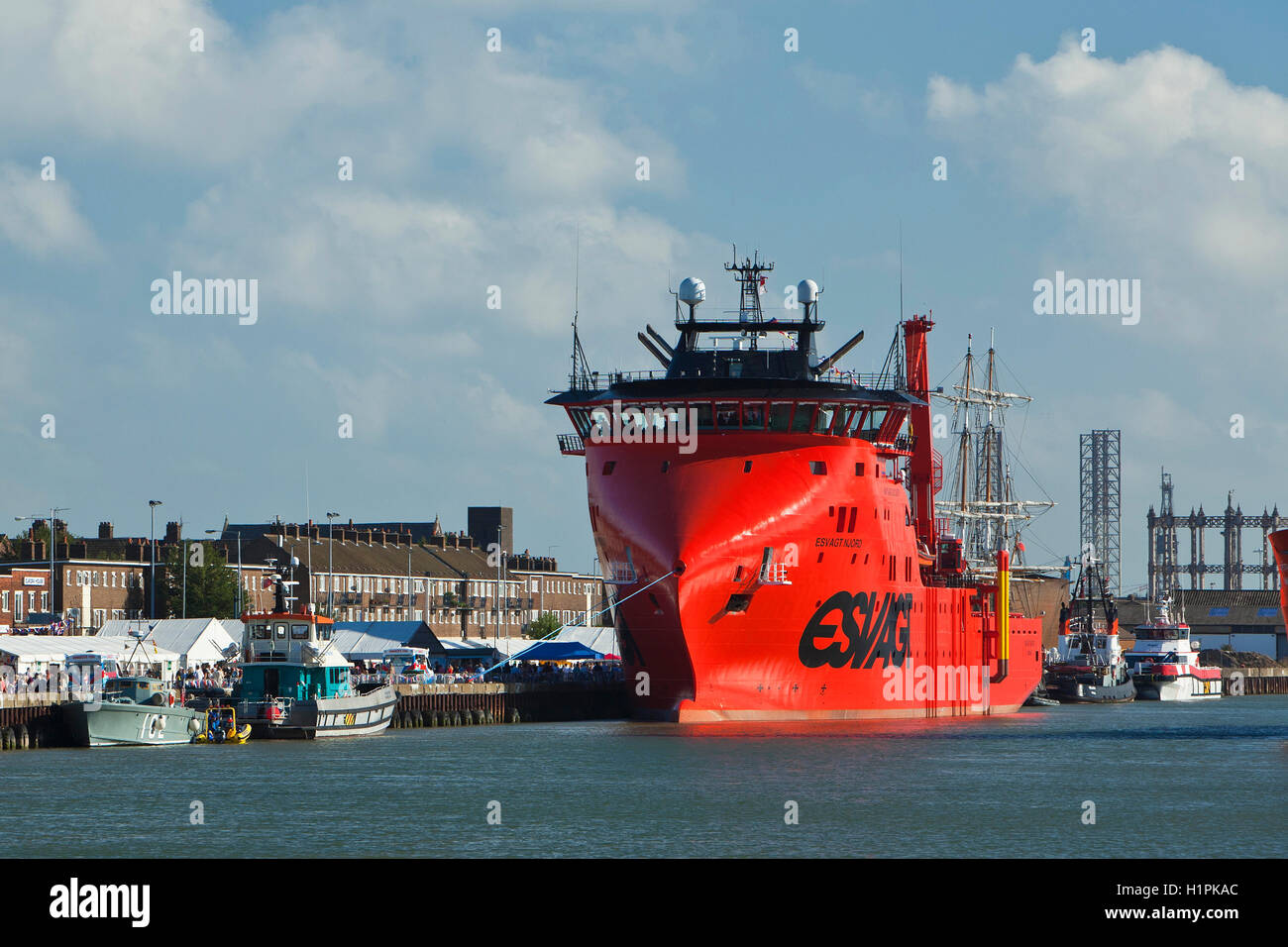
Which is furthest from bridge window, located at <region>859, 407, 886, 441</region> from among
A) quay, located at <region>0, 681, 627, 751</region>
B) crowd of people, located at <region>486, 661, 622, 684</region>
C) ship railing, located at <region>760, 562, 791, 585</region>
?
crowd of people, located at <region>486, 661, 622, 684</region>

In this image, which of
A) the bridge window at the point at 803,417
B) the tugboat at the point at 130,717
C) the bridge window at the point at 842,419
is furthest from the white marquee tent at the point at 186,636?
the bridge window at the point at 842,419

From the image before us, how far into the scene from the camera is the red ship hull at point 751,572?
64188 mm

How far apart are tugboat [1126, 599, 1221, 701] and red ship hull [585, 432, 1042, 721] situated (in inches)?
2755

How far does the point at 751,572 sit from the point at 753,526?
1.53 m

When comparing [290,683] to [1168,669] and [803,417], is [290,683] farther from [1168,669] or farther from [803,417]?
[1168,669]

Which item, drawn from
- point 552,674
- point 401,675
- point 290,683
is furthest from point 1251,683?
point 290,683

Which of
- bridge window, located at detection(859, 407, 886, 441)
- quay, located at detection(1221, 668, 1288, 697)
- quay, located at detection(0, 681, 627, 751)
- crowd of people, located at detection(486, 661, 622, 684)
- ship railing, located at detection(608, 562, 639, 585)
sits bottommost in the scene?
quay, located at detection(1221, 668, 1288, 697)

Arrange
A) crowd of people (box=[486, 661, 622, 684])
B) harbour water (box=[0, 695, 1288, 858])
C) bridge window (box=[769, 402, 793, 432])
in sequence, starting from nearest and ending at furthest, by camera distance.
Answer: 1. harbour water (box=[0, 695, 1288, 858])
2. bridge window (box=[769, 402, 793, 432])
3. crowd of people (box=[486, 661, 622, 684])

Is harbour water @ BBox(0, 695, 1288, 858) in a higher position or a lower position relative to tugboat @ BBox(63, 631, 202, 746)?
lower

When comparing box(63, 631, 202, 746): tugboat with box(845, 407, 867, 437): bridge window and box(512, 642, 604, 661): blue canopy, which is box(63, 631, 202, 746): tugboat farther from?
box(512, 642, 604, 661): blue canopy

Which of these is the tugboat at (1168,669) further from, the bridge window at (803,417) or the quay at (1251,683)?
the bridge window at (803,417)

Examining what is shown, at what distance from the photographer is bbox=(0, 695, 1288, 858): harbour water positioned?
3862cm
